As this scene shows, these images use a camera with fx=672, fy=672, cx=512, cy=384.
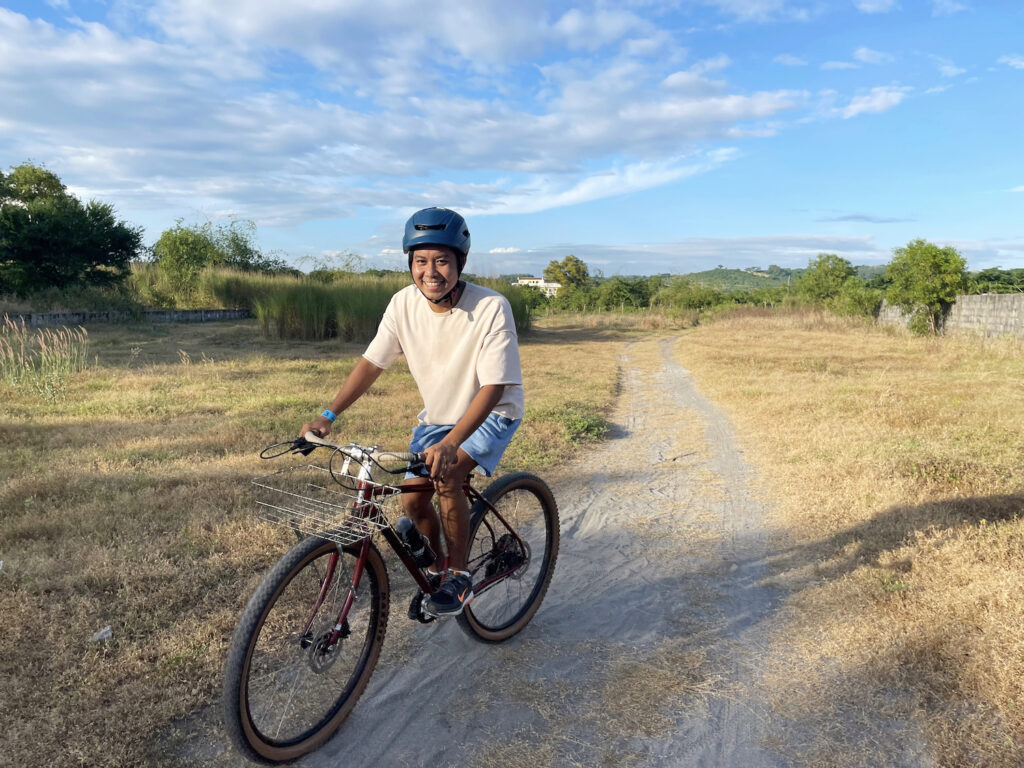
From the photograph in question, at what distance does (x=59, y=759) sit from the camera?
2.44m

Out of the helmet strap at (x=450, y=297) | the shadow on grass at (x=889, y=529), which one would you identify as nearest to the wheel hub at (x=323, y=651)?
the helmet strap at (x=450, y=297)

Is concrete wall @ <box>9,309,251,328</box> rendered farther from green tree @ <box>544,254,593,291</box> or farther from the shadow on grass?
green tree @ <box>544,254,593,291</box>

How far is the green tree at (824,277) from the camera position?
42844 millimetres

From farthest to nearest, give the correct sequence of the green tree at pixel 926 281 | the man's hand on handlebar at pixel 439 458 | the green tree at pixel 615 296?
the green tree at pixel 615 296 < the green tree at pixel 926 281 < the man's hand on handlebar at pixel 439 458

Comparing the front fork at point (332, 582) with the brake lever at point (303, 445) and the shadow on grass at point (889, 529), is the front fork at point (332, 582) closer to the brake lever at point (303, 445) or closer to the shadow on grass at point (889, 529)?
the brake lever at point (303, 445)

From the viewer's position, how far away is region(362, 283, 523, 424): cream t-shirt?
9.51 ft

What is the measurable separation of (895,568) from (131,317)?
2301cm

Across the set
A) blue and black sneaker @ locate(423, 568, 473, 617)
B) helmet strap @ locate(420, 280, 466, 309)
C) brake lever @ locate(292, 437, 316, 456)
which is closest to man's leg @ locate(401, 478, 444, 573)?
blue and black sneaker @ locate(423, 568, 473, 617)

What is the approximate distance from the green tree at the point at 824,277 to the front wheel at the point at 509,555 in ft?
141

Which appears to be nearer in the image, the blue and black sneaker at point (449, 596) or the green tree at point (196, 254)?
the blue and black sneaker at point (449, 596)

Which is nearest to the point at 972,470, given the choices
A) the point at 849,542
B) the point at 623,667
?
the point at 849,542

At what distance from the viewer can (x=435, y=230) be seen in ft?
9.29

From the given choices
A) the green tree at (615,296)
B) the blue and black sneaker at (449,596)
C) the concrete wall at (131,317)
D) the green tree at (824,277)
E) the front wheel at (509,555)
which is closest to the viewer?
the blue and black sneaker at (449,596)

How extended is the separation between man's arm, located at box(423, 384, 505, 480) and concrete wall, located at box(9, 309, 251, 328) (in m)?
19.2
